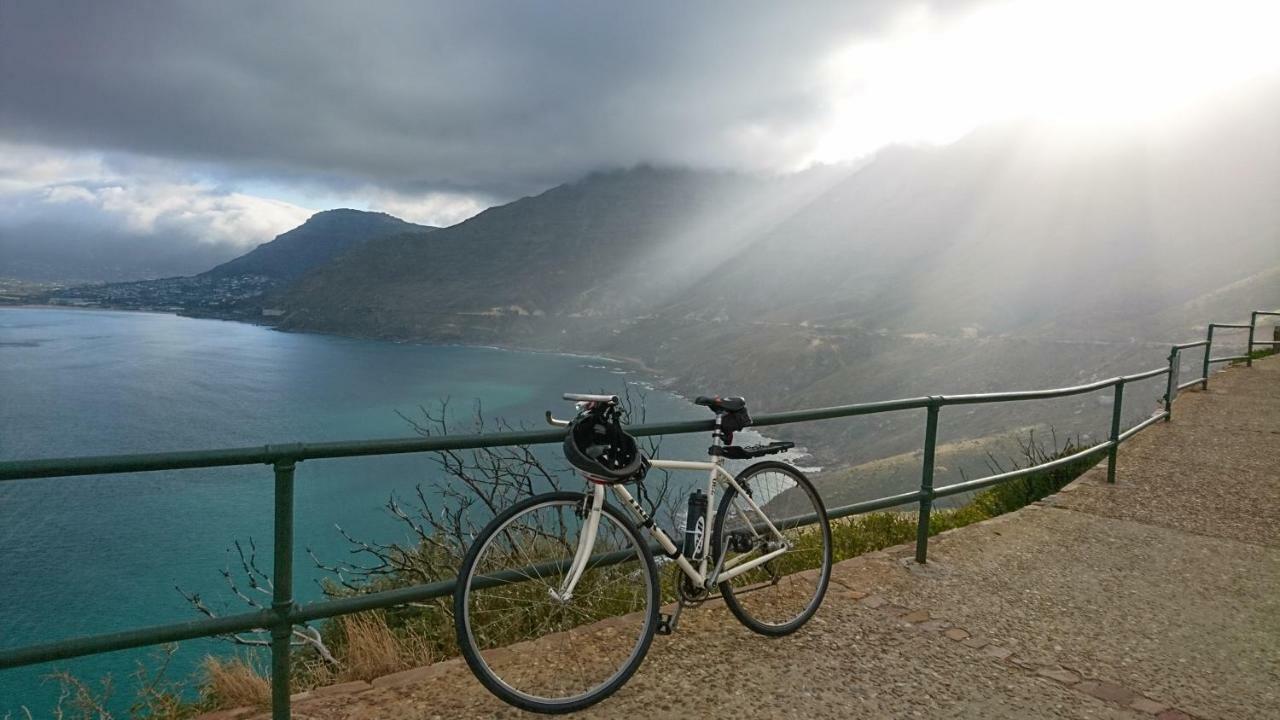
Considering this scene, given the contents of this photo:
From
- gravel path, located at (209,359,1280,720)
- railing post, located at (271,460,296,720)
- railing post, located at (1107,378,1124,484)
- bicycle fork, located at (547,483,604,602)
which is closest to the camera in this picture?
railing post, located at (271,460,296,720)

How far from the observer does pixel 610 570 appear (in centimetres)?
451

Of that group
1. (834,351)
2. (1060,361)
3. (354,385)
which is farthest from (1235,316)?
(354,385)

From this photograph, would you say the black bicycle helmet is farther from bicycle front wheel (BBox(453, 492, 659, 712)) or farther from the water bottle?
the water bottle

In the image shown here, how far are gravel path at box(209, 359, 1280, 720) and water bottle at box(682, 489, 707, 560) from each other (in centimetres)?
52

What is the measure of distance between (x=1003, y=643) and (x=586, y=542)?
2.36 meters

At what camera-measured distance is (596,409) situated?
3000 mm

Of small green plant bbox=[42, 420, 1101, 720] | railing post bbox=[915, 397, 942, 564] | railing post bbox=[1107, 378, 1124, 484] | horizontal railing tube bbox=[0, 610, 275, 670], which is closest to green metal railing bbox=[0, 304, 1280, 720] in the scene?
horizontal railing tube bbox=[0, 610, 275, 670]

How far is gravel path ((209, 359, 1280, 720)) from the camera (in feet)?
10.4

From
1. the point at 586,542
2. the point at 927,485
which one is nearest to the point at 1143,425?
the point at 927,485

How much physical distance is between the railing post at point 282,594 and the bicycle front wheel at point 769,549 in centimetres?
181

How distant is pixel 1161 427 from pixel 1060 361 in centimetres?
9526

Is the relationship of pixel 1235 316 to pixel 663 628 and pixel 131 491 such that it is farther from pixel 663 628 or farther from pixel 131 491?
pixel 131 491

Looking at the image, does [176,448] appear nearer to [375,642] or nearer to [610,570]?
[610,570]

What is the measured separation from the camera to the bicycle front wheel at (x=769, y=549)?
3.63m
